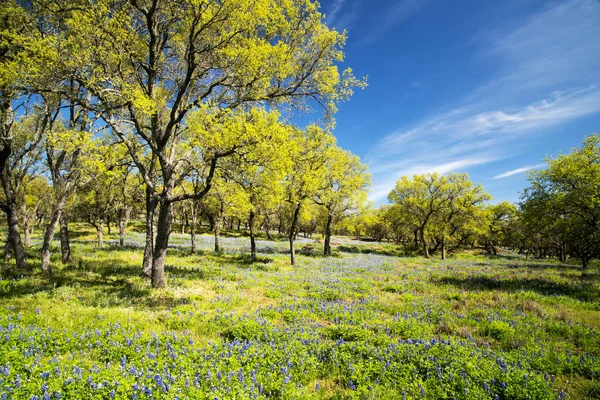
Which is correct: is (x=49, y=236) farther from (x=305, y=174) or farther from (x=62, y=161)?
(x=305, y=174)

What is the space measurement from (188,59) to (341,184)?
23.4 m

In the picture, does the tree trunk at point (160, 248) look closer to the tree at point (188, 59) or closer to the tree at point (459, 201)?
the tree at point (188, 59)

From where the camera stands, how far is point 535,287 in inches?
595

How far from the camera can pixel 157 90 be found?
13641 millimetres

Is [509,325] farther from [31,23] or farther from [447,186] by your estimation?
[447,186]

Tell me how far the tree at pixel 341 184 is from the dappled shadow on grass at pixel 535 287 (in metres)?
15.4

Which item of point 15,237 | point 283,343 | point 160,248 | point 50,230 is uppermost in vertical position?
point 50,230

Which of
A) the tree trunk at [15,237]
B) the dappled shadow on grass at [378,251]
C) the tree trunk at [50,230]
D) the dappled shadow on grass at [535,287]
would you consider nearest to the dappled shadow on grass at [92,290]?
the tree trunk at [50,230]

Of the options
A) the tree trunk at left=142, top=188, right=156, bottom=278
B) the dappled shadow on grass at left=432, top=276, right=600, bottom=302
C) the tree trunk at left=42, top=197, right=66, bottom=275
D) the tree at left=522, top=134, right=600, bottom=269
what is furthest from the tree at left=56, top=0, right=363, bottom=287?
the tree at left=522, top=134, right=600, bottom=269

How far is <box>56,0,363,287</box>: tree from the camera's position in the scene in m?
10.2

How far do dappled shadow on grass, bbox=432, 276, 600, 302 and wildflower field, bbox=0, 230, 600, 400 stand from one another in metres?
1.21

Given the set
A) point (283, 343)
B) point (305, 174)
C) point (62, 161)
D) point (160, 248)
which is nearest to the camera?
point (283, 343)

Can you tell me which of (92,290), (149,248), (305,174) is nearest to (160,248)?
(92,290)

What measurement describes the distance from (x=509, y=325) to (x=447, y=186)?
3494 centimetres
